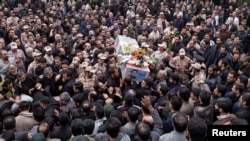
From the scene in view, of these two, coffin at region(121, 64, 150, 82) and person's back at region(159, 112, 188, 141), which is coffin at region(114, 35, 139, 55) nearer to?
coffin at region(121, 64, 150, 82)

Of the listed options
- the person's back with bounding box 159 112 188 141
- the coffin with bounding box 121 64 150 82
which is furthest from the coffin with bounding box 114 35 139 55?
the person's back with bounding box 159 112 188 141

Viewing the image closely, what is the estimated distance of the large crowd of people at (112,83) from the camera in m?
4.73

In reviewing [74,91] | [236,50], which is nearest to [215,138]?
[74,91]

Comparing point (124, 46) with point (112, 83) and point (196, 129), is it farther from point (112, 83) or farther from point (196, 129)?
point (196, 129)

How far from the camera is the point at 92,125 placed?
452cm

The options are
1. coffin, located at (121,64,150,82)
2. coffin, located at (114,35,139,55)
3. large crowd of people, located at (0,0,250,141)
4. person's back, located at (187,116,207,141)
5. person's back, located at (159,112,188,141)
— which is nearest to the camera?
person's back, located at (187,116,207,141)

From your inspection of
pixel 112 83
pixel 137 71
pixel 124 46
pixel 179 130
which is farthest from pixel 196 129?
pixel 124 46

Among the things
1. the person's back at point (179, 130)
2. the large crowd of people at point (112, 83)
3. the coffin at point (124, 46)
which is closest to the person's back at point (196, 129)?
the large crowd of people at point (112, 83)

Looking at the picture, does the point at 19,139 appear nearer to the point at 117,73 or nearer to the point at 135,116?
the point at 135,116

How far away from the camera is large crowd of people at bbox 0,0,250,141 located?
4.73m

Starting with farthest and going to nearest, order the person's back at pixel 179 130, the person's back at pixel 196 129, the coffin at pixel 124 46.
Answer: the coffin at pixel 124 46, the person's back at pixel 179 130, the person's back at pixel 196 129

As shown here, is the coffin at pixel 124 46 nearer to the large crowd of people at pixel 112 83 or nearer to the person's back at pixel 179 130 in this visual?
the large crowd of people at pixel 112 83

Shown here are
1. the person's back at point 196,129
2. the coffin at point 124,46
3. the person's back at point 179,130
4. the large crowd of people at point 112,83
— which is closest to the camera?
the person's back at point 196,129

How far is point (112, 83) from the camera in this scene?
720 cm
